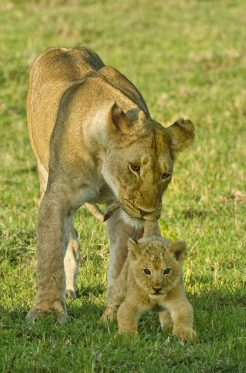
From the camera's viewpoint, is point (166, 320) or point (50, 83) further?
point (50, 83)

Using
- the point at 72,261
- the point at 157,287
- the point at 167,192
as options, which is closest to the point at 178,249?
the point at 157,287

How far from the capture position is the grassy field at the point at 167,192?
5.10 m

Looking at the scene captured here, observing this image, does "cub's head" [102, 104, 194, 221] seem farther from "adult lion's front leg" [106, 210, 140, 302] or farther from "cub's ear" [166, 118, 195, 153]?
"adult lion's front leg" [106, 210, 140, 302]

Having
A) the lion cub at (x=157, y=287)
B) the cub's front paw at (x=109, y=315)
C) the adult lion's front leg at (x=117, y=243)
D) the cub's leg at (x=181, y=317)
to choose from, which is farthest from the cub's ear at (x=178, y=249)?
the adult lion's front leg at (x=117, y=243)

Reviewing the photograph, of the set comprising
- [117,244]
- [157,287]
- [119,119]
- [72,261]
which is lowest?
Result: [72,261]

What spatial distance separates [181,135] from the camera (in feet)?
19.3

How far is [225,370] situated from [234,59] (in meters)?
12.3

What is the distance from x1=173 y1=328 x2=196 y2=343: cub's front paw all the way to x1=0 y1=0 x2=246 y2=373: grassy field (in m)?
0.04

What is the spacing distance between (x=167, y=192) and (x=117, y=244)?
10.4ft

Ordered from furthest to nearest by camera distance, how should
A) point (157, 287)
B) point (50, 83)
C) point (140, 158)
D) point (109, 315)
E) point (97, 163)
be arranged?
point (50, 83) < point (97, 163) < point (109, 315) < point (140, 158) < point (157, 287)

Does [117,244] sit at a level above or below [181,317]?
below

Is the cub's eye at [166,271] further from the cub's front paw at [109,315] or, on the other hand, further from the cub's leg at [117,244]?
the cub's leg at [117,244]

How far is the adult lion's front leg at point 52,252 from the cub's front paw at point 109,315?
24 cm

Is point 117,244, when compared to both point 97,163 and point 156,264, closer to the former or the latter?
point 97,163
